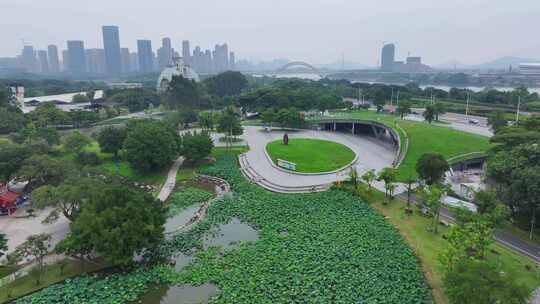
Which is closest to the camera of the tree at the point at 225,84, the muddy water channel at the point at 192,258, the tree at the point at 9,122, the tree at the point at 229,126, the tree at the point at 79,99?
the muddy water channel at the point at 192,258

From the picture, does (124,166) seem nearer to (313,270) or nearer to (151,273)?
(151,273)

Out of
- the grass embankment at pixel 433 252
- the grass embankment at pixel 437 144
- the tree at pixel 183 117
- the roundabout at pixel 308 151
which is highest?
the tree at pixel 183 117

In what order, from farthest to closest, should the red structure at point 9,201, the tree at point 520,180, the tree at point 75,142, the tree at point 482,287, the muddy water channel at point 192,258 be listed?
the tree at point 75,142, the red structure at point 9,201, the tree at point 520,180, the muddy water channel at point 192,258, the tree at point 482,287

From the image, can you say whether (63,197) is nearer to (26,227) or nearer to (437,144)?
(26,227)

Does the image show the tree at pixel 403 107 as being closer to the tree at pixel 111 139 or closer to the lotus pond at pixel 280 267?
the lotus pond at pixel 280 267

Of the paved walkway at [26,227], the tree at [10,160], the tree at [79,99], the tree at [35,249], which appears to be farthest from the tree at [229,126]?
the tree at [79,99]

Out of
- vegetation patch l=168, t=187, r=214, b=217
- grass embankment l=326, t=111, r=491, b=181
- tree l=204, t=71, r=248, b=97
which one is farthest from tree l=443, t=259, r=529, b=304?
tree l=204, t=71, r=248, b=97

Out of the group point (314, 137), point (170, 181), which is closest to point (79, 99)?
point (170, 181)
